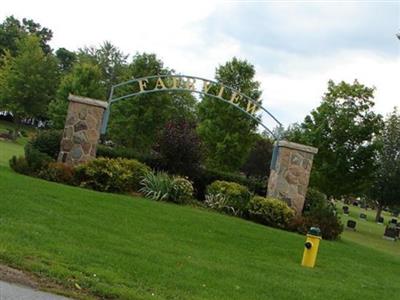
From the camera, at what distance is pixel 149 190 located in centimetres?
1622

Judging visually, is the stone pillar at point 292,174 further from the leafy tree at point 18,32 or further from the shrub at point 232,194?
the leafy tree at point 18,32

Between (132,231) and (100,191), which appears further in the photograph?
(100,191)

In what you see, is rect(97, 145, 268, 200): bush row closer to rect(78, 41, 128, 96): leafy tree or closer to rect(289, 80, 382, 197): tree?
rect(289, 80, 382, 197): tree

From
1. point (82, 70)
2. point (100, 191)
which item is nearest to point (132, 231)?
point (100, 191)

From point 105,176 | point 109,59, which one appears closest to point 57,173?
point 105,176

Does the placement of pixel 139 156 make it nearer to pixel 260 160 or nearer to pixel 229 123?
pixel 229 123

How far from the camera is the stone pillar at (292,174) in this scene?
17391 mm

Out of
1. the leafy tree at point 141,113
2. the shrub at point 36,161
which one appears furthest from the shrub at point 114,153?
the leafy tree at point 141,113

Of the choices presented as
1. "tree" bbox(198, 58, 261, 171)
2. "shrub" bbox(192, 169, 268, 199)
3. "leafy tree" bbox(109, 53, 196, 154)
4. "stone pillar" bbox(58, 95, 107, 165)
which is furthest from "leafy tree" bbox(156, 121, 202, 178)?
"leafy tree" bbox(109, 53, 196, 154)

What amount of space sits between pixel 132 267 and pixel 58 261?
3.06 feet

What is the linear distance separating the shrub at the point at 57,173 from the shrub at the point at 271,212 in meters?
5.21

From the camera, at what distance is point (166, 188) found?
53.5 feet

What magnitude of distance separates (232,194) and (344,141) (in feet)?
49.6

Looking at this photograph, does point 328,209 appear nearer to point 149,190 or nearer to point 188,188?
point 188,188
